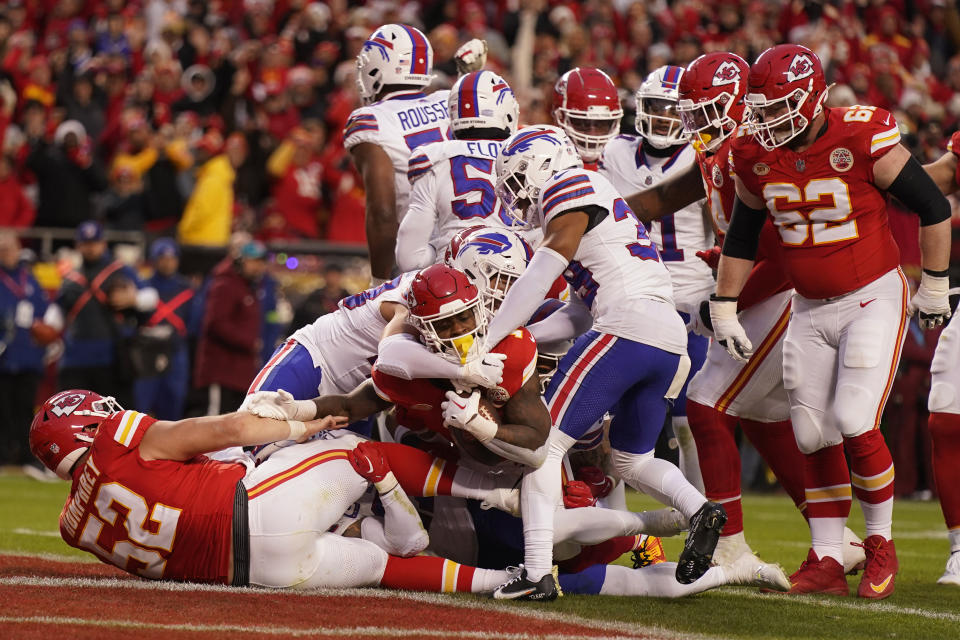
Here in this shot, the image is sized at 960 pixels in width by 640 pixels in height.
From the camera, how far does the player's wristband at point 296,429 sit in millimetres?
4836

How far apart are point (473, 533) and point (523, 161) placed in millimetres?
1448

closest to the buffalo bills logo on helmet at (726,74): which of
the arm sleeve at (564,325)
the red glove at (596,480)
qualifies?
the arm sleeve at (564,325)

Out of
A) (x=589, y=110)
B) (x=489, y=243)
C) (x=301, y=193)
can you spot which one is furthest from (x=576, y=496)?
(x=301, y=193)

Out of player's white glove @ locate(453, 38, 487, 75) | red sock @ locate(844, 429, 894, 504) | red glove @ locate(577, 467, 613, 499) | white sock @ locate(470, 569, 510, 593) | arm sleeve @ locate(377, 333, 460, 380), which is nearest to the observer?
arm sleeve @ locate(377, 333, 460, 380)

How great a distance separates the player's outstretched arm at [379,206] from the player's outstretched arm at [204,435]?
2.29 meters

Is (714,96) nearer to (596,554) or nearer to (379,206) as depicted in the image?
(379,206)

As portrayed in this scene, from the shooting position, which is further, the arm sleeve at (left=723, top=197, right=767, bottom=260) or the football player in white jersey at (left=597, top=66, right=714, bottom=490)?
the football player in white jersey at (left=597, top=66, right=714, bottom=490)

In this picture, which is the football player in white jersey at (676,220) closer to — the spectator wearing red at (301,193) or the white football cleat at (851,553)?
the white football cleat at (851,553)

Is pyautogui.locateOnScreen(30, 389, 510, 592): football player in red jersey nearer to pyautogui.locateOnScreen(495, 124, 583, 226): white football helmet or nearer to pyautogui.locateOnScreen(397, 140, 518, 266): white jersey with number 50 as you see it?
pyautogui.locateOnScreen(495, 124, 583, 226): white football helmet

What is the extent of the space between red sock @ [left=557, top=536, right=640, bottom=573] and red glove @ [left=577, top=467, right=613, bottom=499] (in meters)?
0.51

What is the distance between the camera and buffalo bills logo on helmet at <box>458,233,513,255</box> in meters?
5.32

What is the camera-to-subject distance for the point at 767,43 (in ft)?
46.0

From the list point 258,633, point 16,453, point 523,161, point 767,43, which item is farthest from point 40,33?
point 258,633

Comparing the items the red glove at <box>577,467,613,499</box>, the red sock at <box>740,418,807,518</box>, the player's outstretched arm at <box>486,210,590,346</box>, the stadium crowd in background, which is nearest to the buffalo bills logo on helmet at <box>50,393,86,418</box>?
the player's outstretched arm at <box>486,210,590,346</box>
